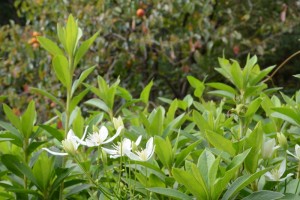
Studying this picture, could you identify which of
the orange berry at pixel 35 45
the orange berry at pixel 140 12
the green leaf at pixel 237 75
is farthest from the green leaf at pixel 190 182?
the orange berry at pixel 35 45

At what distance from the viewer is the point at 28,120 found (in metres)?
1.04

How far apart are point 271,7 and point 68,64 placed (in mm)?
4080

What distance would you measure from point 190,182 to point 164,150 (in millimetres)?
167

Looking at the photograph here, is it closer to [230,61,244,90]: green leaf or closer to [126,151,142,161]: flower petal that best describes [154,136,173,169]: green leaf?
[126,151,142,161]: flower petal

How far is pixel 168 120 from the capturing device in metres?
1.23

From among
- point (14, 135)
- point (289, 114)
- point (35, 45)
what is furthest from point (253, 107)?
point (35, 45)

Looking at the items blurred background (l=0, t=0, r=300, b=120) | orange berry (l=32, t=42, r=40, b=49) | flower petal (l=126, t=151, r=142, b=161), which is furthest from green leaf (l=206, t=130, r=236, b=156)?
orange berry (l=32, t=42, r=40, b=49)

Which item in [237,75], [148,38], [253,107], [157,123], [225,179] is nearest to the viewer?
[225,179]

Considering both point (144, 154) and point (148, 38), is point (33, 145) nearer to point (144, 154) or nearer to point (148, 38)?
point (144, 154)

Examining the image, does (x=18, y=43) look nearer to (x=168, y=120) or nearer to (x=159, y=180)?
(x=168, y=120)

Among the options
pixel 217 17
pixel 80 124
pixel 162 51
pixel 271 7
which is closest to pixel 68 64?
pixel 80 124

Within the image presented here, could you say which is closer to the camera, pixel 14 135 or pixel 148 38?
pixel 14 135

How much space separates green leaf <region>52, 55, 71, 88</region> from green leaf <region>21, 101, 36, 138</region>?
0.08 metres

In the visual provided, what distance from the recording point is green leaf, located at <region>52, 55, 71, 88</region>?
0.98m
